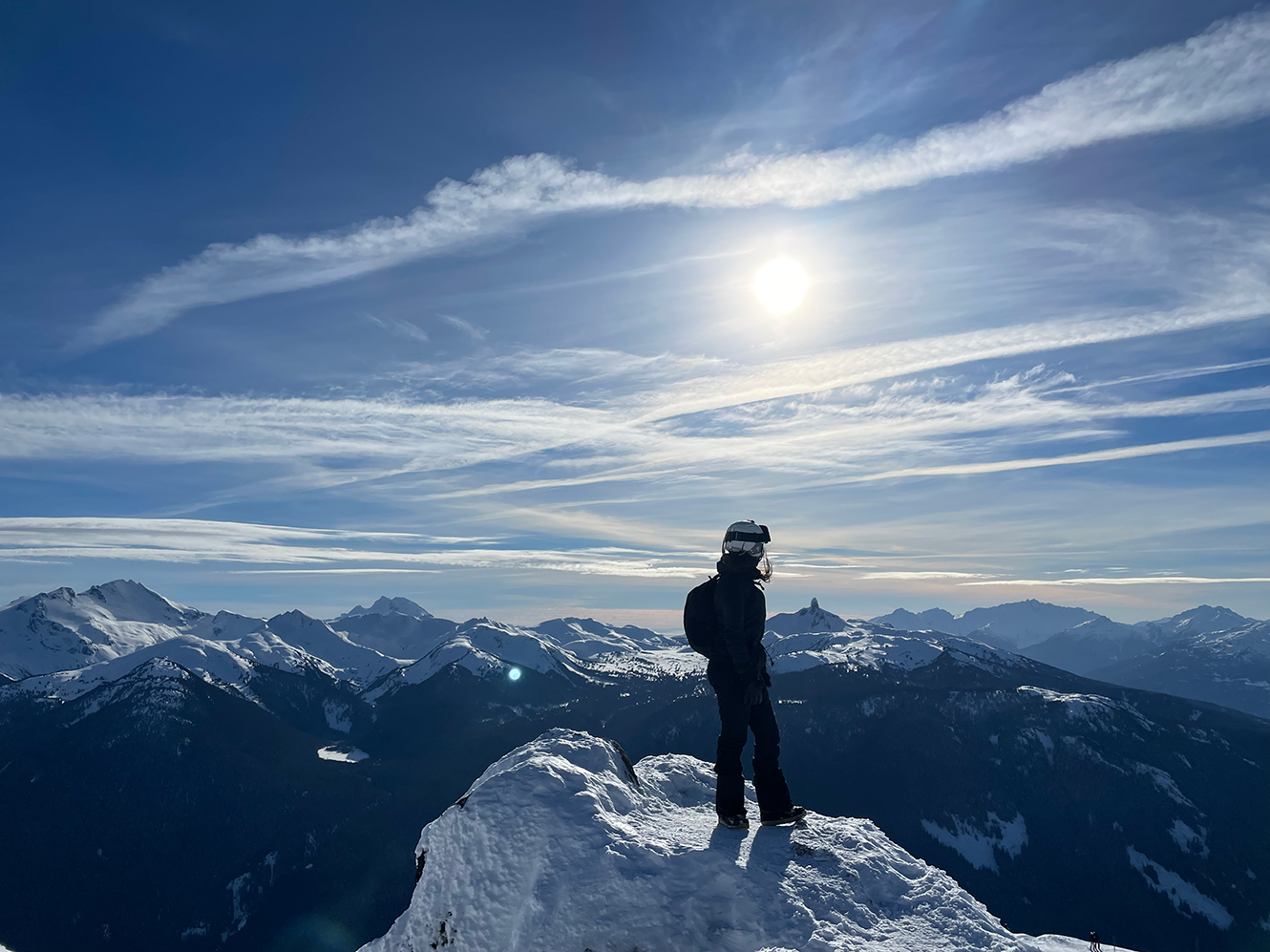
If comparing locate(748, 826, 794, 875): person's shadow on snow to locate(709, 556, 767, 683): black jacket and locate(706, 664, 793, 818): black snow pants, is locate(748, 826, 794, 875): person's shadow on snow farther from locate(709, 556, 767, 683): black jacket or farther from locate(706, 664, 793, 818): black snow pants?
locate(709, 556, 767, 683): black jacket

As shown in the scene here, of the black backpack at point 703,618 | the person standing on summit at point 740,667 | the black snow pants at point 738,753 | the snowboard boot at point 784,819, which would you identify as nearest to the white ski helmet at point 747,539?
the person standing on summit at point 740,667

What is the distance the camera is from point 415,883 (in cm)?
1162

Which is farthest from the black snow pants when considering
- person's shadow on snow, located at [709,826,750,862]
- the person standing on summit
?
person's shadow on snow, located at [709,826,750,862]

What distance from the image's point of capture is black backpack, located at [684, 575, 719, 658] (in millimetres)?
→ 13812

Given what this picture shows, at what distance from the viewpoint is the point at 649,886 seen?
400 inches

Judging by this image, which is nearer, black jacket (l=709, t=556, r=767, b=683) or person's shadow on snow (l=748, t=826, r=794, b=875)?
person's shadow on snow (l=748, t=826, r=794, b=875)

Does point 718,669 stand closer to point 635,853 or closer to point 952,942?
point 635,853

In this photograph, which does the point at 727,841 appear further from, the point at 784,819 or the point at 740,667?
the point at 740,667

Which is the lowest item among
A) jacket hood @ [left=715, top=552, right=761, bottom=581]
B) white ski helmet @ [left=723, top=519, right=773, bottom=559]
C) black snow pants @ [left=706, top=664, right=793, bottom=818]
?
black snow pants @ [left=706, top=664, right=793, bottom=818]

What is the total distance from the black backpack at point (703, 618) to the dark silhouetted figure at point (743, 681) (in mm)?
138

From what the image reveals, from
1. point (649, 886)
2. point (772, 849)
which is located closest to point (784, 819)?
point (772, 849)

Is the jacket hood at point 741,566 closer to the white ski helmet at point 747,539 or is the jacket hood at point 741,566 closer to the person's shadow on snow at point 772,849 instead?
the white ski helmet at point 747,539

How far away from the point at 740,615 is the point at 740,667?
1036 millimetres

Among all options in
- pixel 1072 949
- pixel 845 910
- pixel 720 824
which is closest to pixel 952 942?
pixel 845 910
